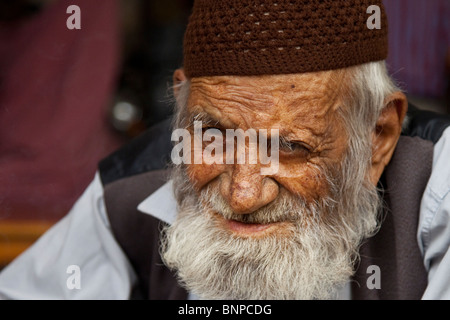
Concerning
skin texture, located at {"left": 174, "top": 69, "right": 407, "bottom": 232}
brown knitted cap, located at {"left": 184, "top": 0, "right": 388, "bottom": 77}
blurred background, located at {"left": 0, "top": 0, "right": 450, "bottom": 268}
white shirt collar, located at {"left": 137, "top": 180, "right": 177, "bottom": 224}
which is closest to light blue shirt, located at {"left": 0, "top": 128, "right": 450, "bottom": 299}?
white shirt collar, located at {"left": 137, "top": 180, "right": 177, "bottom": 224}

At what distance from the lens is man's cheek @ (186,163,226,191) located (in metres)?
1.55

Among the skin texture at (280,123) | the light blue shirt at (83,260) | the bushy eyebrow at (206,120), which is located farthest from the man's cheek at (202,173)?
the light blue shirt at (83,260)

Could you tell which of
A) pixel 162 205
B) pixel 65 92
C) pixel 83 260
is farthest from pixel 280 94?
pixel 65 92

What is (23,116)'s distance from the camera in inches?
115

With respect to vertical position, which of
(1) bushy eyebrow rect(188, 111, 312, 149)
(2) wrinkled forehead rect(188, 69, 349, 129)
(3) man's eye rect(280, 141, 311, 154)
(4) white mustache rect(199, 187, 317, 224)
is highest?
(2) wrinkled forehead rect(188, 69, 349, 129)

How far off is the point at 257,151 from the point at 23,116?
1788 mm

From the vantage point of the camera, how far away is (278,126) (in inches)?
57.2

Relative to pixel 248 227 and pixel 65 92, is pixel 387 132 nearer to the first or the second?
pixel 248 227

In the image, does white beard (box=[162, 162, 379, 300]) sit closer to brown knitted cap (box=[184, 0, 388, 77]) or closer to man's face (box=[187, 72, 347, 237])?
man's face (box=[187, 72, 347, 237])

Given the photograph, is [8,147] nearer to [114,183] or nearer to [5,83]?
[5,83]

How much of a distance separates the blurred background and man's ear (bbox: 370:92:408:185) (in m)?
1.18

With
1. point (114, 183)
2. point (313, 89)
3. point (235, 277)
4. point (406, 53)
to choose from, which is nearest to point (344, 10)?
point (313, 89)

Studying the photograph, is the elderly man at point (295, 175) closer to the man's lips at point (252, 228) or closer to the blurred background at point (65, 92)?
the man's lips at point (252, 228)

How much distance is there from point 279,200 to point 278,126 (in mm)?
183
